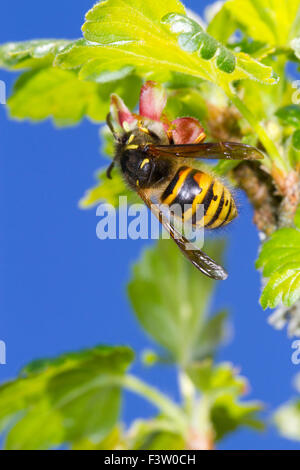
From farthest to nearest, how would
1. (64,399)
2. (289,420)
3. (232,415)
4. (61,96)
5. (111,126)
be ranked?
(289,420) < (232,415) < (64,399) < (61,96) < (111,126)

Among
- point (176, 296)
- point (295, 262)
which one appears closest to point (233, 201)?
point (295, 262)

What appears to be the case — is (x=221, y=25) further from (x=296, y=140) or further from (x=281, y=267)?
(x=281, y=267)

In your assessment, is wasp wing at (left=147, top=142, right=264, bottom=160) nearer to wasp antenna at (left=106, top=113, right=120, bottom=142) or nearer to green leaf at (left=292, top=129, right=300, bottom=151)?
green leaf at (left=292, top=129, right=300, bottom=151)

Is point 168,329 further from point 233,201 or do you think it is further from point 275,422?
point 233,201

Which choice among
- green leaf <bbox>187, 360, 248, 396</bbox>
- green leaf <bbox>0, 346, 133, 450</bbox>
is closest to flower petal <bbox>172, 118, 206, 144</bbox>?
green leaf <bbox>0, 346, 133, 450</bbox>

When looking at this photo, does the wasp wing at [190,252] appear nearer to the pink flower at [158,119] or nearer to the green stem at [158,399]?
the pink flower at [158,119]

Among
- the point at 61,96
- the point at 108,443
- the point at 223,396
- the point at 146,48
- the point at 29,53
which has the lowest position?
the point at 108,443

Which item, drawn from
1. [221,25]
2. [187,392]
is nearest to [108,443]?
[187,392]
